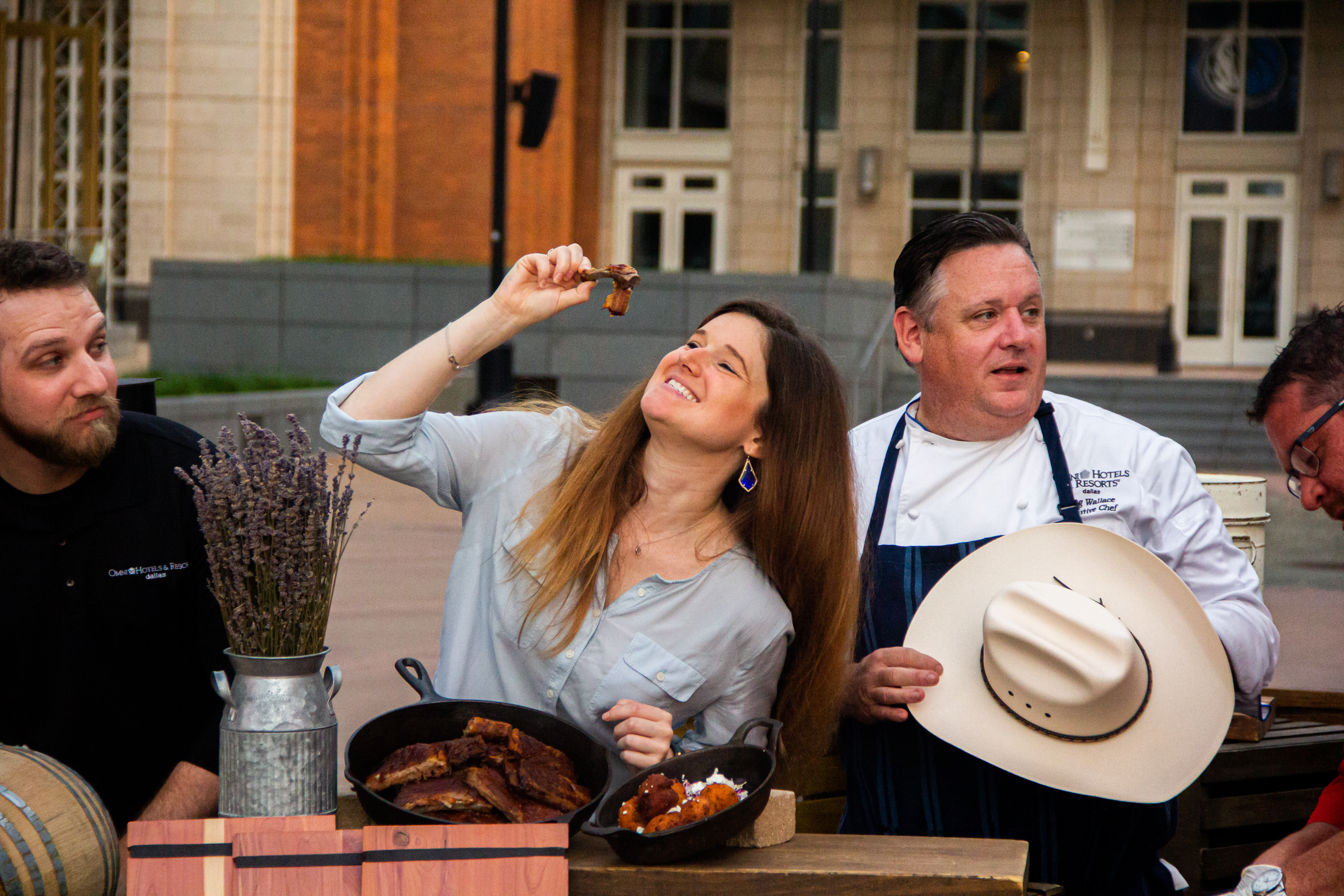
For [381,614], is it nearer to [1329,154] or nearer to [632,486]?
[632,486]

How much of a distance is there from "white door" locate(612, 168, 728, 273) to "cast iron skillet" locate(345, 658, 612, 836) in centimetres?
2511

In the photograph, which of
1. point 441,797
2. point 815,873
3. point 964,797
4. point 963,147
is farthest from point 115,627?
point 963,147

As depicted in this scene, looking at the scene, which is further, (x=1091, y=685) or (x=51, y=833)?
(x=1091, y=685)

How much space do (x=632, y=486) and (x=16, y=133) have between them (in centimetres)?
1699

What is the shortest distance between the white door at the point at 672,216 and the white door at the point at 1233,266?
29.3 ft

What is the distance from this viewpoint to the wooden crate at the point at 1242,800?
3.56 m

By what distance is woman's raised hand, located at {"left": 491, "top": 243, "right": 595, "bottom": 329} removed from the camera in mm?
2742

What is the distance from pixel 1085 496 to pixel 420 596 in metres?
5.87

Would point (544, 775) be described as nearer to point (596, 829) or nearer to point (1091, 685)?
point (596, 829)

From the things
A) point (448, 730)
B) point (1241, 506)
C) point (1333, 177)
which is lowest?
point (448, 730)

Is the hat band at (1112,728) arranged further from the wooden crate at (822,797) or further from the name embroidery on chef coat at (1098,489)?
the wooden crate at (822,797)

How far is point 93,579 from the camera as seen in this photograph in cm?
280

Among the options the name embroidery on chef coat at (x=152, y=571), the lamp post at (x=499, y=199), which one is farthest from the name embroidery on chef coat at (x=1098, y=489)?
the lamp post at (x=499, y=199)

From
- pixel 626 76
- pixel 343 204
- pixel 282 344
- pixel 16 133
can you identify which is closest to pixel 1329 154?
pixel 626 76
